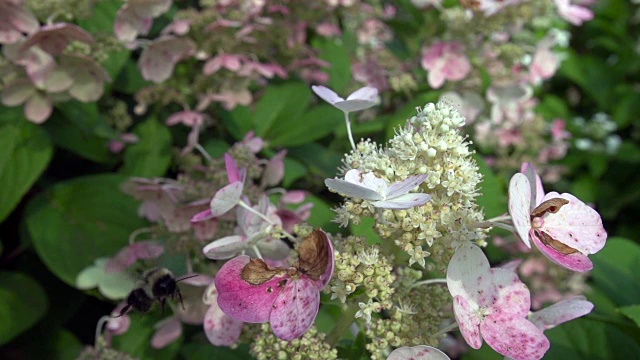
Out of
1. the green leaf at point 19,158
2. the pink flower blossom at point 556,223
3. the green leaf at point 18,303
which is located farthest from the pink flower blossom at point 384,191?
the green leaf at point 18,303

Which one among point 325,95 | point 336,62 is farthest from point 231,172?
point 336,62

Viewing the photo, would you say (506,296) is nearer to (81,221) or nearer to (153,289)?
(153,289)

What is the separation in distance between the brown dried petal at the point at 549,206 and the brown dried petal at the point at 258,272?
299mm

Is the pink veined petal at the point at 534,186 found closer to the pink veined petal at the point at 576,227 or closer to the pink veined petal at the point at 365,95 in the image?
the pink veined petal at the point at 576,227

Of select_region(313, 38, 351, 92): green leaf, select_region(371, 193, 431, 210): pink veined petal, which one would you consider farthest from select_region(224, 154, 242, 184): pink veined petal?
select_region(313, 38, 351, 92): green leaf

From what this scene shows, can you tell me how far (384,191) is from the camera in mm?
674

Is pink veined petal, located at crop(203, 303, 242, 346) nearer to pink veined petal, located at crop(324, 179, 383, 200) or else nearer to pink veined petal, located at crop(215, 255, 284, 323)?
pink veined petal, located at crop(215, 255, 284, 323)

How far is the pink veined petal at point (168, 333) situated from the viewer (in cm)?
114

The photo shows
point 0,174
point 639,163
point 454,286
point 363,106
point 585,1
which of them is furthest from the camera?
point 639,163

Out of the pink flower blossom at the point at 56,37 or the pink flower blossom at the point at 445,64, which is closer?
the pink flower blossom at the point at 56,37

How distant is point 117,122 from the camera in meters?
1.47

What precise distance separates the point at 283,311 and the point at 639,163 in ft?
7.37

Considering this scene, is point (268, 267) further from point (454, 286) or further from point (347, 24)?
point (347, 24)

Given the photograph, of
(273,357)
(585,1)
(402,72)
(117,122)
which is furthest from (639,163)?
(273,357)
